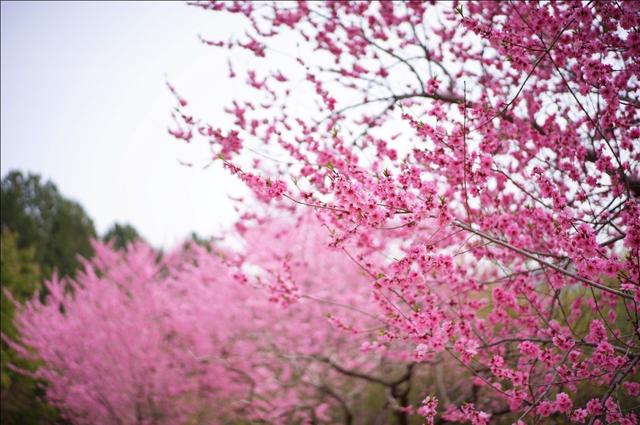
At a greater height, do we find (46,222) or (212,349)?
(46,222)

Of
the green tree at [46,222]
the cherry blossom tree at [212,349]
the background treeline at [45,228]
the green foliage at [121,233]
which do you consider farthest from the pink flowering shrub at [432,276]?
the green foliage at [121,233]

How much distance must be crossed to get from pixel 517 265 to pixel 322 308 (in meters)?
5.47

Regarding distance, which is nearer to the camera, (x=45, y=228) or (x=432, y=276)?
(x=432, y=276)

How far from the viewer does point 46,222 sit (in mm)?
30016

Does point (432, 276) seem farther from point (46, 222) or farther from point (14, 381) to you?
point (46, 222)

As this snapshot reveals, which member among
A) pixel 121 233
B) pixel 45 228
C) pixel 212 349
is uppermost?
pixel 121 233

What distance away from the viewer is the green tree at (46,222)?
89.2ft

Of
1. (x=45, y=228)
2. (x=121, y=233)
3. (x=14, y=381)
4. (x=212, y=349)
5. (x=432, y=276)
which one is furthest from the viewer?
(x=121, y=233)

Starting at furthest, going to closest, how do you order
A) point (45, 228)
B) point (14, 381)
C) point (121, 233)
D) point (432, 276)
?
point (121, 233)
point (45, 228)
point (14, 381)
point (432, 276)

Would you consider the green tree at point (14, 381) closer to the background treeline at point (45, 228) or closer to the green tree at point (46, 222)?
the background treeline at point (45, 228)

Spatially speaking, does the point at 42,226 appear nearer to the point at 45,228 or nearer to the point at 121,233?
the point at 45,228

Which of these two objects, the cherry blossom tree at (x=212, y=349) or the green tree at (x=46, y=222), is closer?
the cherry blossom tree at (x=212, y=349)

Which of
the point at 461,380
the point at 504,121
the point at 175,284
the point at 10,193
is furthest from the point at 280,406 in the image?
the point at 10,193

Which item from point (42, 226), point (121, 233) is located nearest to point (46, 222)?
point (42, 226)
